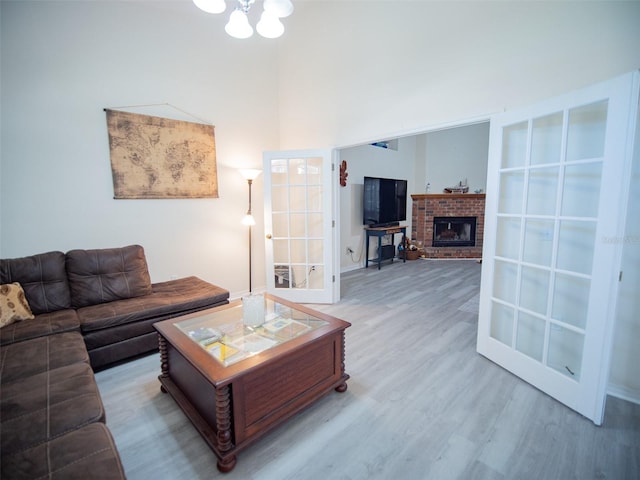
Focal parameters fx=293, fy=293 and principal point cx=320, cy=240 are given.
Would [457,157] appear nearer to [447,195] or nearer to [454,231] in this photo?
[447,195]

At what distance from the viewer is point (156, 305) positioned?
2.54 m

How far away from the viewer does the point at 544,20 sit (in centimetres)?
198

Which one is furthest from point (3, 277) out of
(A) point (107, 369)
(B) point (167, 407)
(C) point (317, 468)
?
(C) point (317, 468)

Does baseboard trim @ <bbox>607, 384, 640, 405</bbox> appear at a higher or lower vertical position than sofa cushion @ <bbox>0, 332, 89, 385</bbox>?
lower

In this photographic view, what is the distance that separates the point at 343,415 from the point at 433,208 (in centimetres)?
592

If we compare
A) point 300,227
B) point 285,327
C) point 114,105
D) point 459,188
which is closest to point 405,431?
point 285,327

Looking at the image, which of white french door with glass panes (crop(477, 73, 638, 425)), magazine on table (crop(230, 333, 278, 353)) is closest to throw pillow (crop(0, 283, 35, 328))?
magazine on table (crop(230, 333, 278, 353))

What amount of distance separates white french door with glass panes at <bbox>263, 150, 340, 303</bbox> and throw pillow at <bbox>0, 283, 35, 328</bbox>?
232 cm

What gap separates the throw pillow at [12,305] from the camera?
212 cm

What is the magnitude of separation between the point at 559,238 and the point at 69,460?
2.72 metres

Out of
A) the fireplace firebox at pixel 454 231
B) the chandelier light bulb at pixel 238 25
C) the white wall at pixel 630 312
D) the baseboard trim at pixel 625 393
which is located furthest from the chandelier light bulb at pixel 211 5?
the fireplace firebox at pixel 454 231

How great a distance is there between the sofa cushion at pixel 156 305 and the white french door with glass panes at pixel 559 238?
2520mm

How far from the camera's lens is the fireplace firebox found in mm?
6801

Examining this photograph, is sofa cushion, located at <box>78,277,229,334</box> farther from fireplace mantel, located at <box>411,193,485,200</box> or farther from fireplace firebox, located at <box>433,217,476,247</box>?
fireplace firebox, located at <box>433,217,476,247</box>
